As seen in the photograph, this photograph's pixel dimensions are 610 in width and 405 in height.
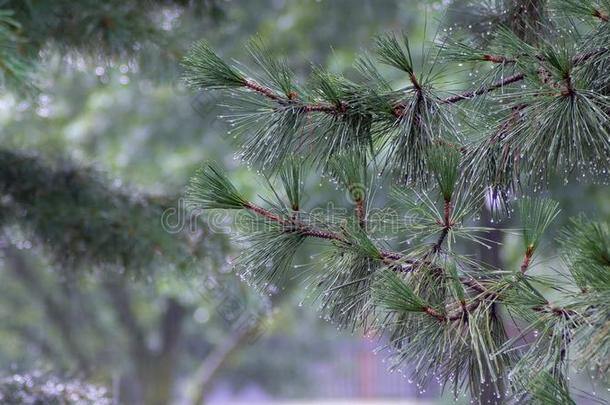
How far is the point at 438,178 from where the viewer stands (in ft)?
6.38

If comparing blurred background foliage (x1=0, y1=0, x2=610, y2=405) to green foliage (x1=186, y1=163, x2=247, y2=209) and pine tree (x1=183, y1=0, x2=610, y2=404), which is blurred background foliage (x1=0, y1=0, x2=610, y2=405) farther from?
green foliage (x1=186, y1=163, x2=247, y2=209)

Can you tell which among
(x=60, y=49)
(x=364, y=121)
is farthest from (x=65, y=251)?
(x=364, y=121)

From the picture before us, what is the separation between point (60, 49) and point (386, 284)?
2.32 metres

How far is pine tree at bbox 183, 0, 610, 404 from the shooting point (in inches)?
72.9

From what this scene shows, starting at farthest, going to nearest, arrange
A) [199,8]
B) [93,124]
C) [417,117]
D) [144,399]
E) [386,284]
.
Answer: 1. [144,399]
2. [93,124]
3. [199,8]
4. [417,117]
5. [386,284]

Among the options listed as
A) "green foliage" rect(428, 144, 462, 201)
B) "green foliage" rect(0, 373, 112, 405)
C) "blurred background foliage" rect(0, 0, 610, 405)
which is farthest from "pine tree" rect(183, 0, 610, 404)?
"green foliage" rect(0, 373, 112, 405)

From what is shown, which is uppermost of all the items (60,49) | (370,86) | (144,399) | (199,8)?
(199,8)

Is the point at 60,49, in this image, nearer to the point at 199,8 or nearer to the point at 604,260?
the point at 199,8

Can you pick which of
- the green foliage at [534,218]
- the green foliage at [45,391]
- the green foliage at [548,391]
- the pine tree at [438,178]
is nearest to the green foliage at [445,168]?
the pine tree at [438,178]

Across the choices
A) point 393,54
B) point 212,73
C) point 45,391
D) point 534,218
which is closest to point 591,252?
point 534,218

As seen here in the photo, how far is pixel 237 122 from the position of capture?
217 centimetres

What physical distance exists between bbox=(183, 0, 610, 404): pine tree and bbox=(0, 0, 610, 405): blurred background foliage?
0.22m

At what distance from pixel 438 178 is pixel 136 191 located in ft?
7.28

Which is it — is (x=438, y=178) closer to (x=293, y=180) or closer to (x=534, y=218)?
(x=534, y=218)
